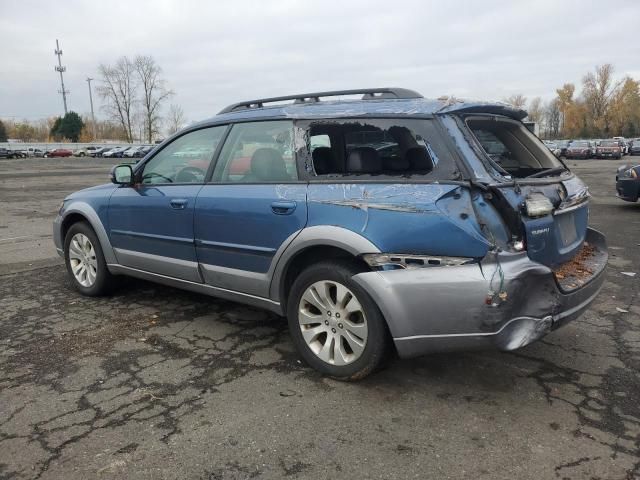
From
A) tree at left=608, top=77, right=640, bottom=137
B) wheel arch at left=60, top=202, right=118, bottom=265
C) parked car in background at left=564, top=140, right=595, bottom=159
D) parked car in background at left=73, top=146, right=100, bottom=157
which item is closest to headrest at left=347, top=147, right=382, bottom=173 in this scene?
wheel arch at left=60, top=202, right=118, bottom=265

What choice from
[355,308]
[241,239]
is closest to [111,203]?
[241,239]

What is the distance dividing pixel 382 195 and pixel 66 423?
2190 mm

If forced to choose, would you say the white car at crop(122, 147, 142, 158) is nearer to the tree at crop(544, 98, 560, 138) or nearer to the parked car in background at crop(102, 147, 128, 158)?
the parked car in background at crop(102, 147, 128, 158)

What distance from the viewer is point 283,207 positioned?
11.6ft

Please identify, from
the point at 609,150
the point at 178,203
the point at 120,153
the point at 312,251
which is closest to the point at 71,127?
the point at 120,153

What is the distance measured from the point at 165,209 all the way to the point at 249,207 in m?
1.00

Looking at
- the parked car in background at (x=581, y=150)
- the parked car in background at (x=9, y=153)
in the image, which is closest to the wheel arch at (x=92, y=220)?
the parked car in background at (x=581, y=150)

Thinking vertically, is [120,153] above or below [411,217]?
above

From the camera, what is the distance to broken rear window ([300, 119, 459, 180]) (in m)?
3.17

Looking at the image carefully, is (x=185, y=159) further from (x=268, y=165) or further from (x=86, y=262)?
(x=86, y=262)

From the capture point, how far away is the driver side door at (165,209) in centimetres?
423

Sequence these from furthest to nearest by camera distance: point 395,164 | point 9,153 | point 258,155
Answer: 1. point 9,153
2. point 258,155
3. point 395,164

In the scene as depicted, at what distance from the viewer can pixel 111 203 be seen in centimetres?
493

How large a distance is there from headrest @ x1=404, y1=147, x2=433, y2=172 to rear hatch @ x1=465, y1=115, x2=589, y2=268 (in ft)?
0.93
